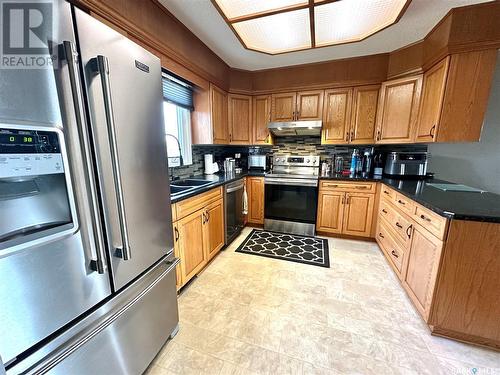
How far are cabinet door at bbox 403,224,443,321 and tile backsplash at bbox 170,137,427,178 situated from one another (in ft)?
5.67

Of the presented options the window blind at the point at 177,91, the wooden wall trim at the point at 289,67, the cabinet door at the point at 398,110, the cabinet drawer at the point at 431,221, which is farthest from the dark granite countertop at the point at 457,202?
the window blind at the point at 177,91

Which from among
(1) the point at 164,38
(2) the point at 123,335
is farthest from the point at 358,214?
(1) the point at 164,38

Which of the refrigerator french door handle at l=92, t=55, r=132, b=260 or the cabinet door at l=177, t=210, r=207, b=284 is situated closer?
the refrigerator french door handle at l=92, t=55, r=132, b=260

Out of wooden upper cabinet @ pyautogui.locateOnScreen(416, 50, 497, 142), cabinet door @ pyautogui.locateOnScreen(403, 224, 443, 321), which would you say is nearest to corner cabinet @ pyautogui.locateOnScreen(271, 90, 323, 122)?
wooden upper cabinet @ pyautogui.locateOnScreen(416, 50, 497, 142)

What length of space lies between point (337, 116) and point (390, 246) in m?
1.83

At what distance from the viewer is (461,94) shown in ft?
6.21

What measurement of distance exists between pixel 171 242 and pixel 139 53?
1087 millimetres

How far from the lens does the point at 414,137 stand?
244 centimetres

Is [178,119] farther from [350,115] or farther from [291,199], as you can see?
[350,115]

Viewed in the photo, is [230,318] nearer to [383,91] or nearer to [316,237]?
[316,237]

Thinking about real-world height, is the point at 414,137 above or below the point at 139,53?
below

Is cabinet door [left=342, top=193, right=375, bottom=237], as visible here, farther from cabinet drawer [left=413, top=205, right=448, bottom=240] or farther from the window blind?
the window blind

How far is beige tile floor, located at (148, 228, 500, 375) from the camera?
4.11 ft

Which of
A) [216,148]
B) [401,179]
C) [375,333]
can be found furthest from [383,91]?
[375,333]
